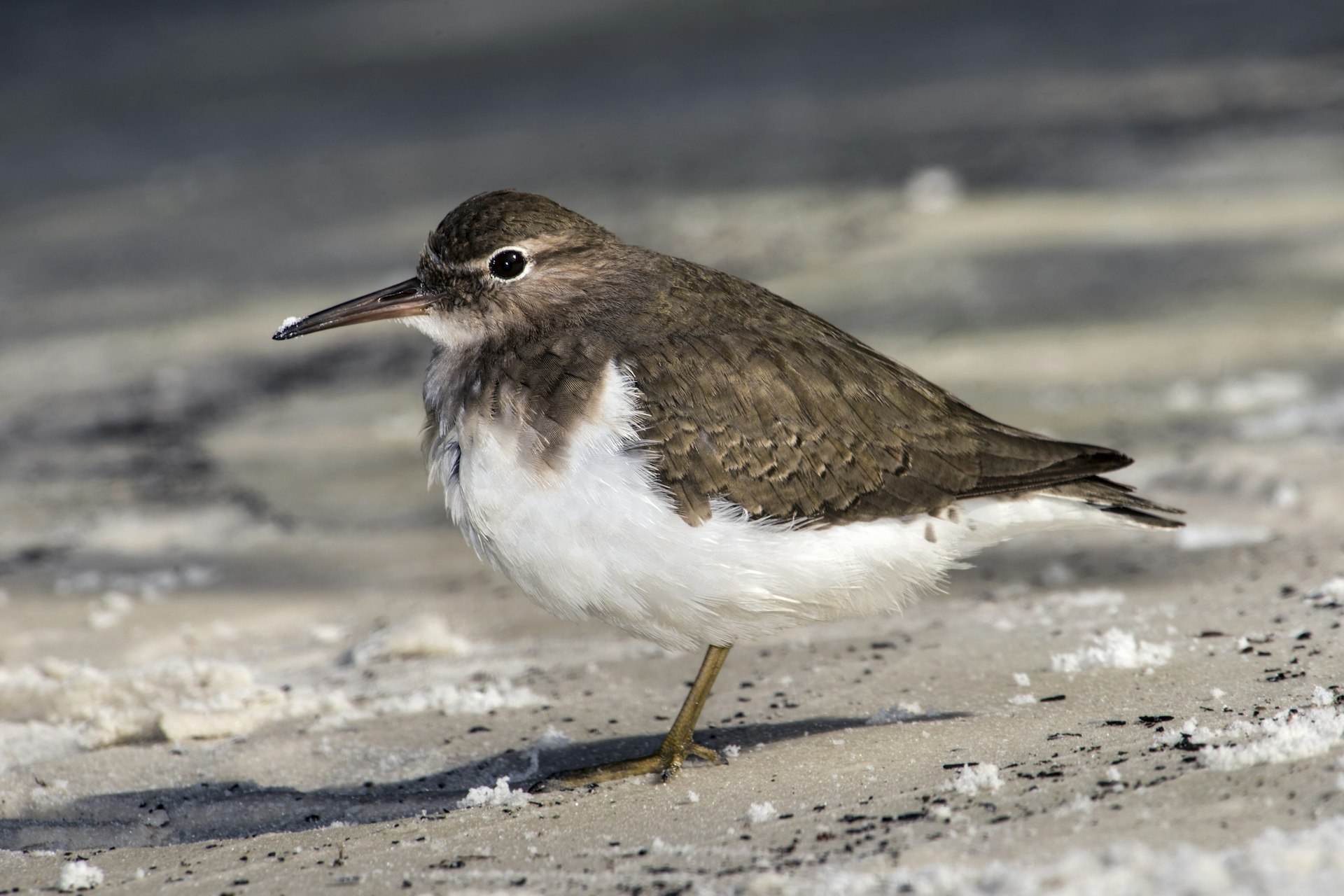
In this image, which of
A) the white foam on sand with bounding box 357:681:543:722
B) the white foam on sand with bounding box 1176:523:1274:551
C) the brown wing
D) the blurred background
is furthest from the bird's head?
the white foam on sand with bounding box 1176:523:1274:551

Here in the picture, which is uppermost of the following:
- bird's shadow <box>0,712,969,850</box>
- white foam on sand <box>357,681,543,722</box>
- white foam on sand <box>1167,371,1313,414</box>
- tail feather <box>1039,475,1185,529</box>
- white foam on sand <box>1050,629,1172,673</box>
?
white foam on sand <box>1167,371,1313,414</box>

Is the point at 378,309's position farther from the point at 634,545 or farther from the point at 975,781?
the point at 975,781

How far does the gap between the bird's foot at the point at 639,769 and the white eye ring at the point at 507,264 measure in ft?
4.85

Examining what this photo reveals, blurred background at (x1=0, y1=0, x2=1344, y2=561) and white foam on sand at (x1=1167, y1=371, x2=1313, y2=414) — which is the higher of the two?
blurred background at (x1=0, y1=0, x2=1344, y2=561)

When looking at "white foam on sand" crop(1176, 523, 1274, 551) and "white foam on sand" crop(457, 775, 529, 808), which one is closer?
"white foam on sand" crop(457, 775, 529, 808)

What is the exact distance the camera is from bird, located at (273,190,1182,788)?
3.98 metres

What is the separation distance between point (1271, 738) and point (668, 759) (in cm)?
162

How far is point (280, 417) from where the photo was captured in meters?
8.02

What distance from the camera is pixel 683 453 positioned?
404 cm

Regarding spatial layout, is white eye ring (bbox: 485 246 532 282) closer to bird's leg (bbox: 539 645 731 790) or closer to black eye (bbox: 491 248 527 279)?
black eye (bbox: 491 248 527 279)

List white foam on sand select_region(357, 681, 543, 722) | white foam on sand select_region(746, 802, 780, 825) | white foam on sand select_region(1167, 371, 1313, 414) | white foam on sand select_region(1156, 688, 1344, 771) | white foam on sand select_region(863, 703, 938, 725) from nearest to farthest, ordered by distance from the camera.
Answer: white foam on sand select_region(1156, 688, 1344, 771)
white foam on sand select_region(746, 802, 780, 825)
white foam on sand select_region(863, 703, 938, 725)
white foam on sand select_region(357, 681, 543, 722)
white foam on sand select_region(1167, 371, 1313, 414)

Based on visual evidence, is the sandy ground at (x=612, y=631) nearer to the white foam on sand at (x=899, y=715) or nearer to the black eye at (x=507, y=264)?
the white foam on sand at (x=899, y=715)

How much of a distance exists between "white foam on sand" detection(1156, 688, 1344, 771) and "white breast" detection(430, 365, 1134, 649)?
3.17 feet

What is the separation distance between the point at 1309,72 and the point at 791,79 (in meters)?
4.61
